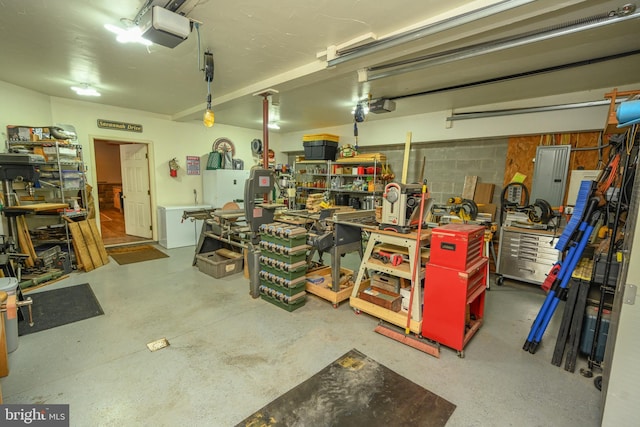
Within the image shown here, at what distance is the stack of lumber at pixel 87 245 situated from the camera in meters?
4.38

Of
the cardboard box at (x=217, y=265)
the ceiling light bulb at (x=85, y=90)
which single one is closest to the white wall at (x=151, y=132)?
the ceiling light bulb at (x=85, y=90)

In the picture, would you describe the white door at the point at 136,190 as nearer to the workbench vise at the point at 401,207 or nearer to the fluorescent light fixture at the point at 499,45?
the fluorescent light fixture at the point at 499,45

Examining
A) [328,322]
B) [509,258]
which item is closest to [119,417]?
[328,322]

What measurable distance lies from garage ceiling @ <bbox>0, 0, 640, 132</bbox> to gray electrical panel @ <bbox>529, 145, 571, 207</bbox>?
0.79 metres

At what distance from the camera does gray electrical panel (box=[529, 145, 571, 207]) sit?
161 inches

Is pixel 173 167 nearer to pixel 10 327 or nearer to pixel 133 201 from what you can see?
pixel 133 201

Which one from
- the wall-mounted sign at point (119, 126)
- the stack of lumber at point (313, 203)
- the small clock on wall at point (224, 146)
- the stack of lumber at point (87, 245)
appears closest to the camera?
the stack of lumber at point (87, 245)

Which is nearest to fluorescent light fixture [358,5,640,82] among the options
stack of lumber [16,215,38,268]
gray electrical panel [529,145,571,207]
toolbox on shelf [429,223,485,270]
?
toolbox on shelf [429,223,485,270]

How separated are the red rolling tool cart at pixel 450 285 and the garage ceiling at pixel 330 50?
166 cm

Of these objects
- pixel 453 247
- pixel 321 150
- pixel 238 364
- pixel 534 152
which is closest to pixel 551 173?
pixel 534 152

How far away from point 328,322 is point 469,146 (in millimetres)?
4112

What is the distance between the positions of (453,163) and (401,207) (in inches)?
127

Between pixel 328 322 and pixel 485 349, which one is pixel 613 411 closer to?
pixel 485 349

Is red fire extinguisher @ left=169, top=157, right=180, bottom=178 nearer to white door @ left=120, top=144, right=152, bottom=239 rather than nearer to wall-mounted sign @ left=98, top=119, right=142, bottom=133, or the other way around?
white door @ left=120, top=144, right=152, bottom=239
